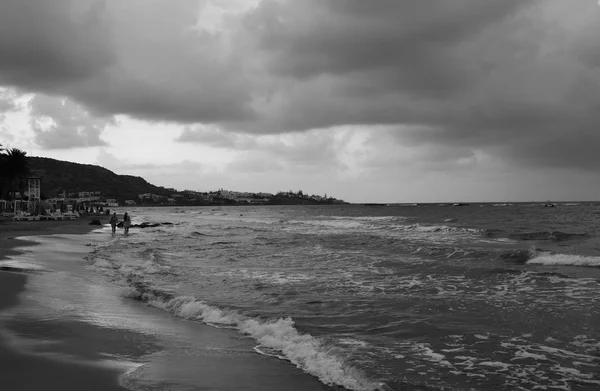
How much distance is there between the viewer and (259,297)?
44.0 ft

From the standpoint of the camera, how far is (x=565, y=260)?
21.4 m

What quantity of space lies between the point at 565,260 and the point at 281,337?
57.0 ft

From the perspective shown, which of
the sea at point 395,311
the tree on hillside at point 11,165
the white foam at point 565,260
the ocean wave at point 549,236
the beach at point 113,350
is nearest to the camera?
the beach at point 113,350

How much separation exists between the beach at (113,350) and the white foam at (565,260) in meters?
17.0

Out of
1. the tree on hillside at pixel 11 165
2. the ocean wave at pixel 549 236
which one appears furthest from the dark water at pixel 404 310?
the tree on hillside at pixel 11 165

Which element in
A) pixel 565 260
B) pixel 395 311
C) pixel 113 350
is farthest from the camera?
pixel 565 260

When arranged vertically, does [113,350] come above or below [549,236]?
below

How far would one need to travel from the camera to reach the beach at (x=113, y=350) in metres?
6.51

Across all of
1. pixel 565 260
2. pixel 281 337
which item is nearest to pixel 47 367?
pixel 281 337

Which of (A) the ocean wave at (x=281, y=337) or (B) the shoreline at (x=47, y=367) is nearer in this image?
(B) the shoreline at (x=47, y=367)

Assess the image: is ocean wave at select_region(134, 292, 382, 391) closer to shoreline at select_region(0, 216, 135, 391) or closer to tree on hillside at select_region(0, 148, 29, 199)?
shoreline at select_region(0, 216, 135, 391)

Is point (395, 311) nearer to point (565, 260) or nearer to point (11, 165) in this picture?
point (565, 260)

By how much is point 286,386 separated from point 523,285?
1151 cm

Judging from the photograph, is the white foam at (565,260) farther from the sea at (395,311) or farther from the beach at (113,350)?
the beach at (113,350)
